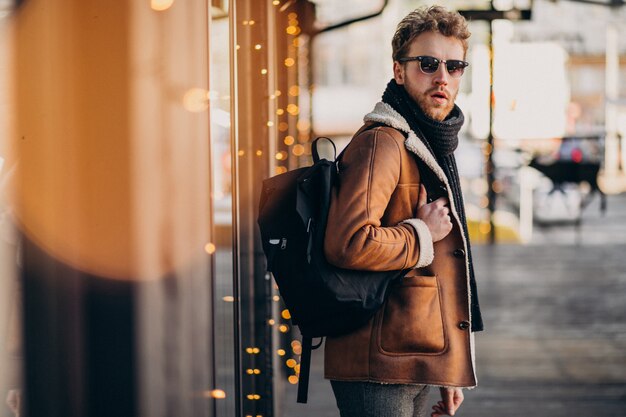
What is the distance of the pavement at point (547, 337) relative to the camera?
5.23m

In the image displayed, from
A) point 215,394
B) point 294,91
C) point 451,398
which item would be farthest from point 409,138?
point 294,91

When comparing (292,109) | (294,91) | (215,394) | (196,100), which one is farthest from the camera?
(294,91)

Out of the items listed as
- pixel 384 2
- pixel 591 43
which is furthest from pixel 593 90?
pixel 384 2

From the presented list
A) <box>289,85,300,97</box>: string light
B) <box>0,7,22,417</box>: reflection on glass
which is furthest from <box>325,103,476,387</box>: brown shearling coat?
<box>289,85,300,97</box>: string light

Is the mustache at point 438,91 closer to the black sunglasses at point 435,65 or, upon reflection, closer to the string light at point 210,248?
the black sunglasses at point 435,65

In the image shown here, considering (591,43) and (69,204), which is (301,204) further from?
(591,43)

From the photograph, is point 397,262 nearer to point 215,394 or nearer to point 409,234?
point 409,234

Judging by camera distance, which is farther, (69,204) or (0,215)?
(69,204)

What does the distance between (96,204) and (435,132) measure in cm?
84

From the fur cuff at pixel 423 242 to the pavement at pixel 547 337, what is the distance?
116 inches

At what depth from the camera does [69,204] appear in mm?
2053

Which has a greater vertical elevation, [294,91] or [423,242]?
[294,91]

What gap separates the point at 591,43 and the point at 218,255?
749 inches

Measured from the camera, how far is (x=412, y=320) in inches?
87.4
